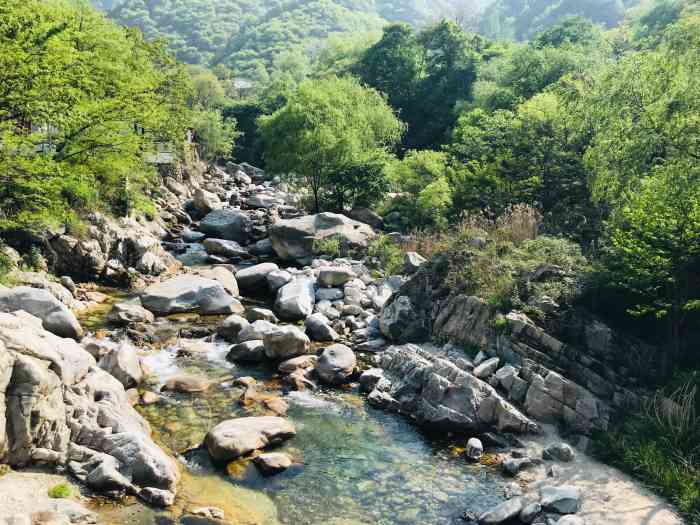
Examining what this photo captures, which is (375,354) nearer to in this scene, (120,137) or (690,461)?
(690,461)

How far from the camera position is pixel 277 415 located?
1312 cm

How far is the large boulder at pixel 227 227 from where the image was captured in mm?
31406

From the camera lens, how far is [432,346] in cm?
1667

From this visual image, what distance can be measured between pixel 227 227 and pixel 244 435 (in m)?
21.3

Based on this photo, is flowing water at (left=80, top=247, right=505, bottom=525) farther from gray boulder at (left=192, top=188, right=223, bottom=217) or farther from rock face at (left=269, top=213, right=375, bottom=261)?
gray boulder at (left=192, top=188, right=223, bottom=217)

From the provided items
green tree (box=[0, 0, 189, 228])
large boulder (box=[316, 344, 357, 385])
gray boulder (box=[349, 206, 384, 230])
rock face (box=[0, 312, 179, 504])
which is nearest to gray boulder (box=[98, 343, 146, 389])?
rock face (box=[0, 312, 179, 504])

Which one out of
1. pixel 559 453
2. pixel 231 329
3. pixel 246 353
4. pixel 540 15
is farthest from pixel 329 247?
pixel 540 15

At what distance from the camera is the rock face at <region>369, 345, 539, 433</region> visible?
12.7 meters

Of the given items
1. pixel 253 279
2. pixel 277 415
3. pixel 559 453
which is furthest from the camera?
pixel 253 279

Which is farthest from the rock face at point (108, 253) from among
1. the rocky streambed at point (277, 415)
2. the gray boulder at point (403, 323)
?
the gray boulder at point (403, 323)

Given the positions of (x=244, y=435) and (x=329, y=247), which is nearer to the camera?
(x=244, y=435)

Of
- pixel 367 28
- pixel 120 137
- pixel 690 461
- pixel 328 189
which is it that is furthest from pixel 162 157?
pixel 367 28

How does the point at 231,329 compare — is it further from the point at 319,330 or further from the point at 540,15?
the point at 540,15

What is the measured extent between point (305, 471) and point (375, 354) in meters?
6.49
